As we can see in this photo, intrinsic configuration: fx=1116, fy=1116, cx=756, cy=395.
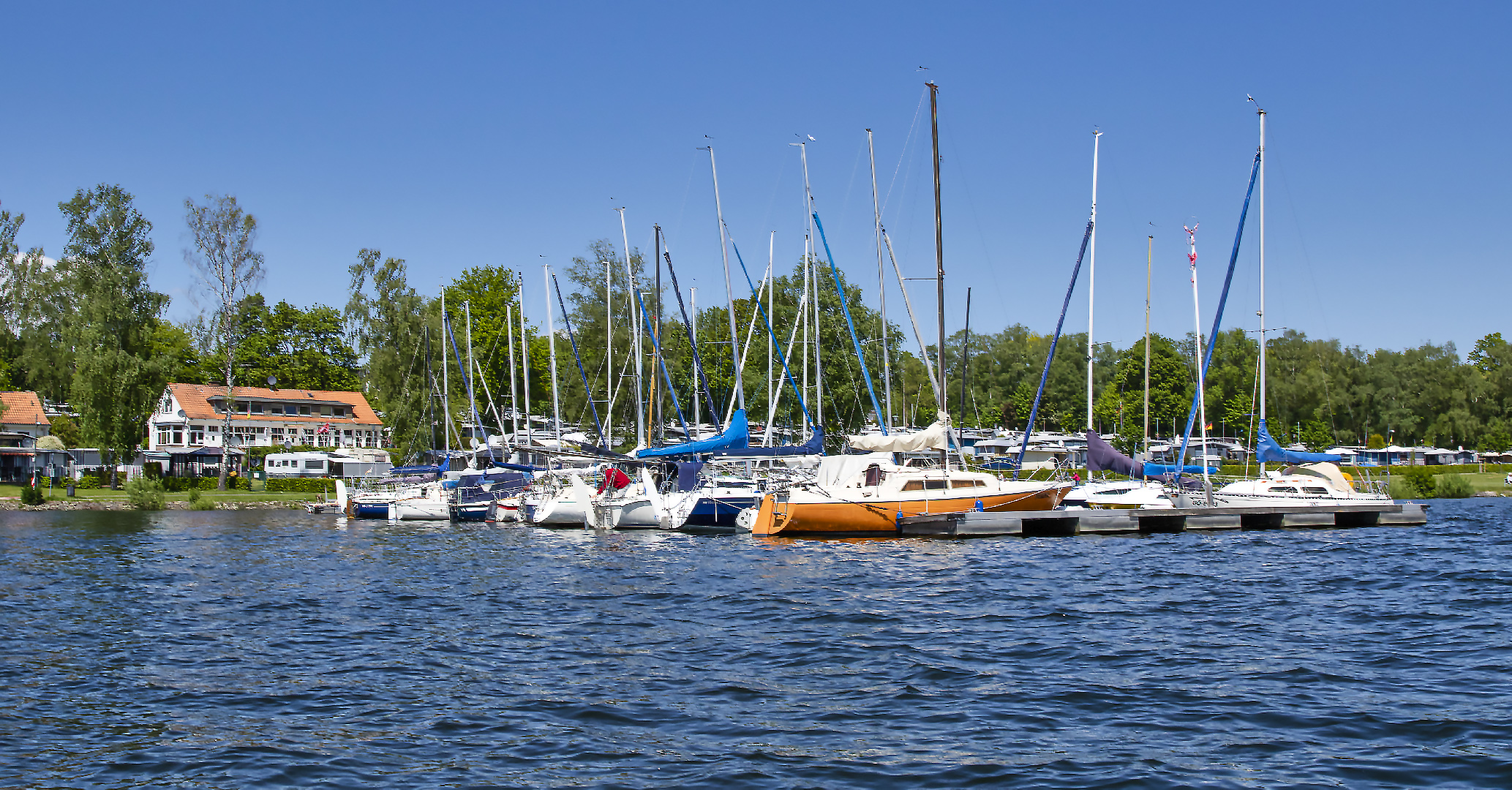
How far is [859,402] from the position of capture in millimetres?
83250

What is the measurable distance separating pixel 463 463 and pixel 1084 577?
52.2 metres

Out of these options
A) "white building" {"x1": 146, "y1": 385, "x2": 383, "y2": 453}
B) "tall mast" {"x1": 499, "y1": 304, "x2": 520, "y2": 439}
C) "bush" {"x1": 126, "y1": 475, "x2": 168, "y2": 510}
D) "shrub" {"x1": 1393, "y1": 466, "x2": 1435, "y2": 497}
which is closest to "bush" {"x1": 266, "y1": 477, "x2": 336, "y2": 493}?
"bush" {"x1": 126, "y1": 475, "x2": 168, "y2": 510}

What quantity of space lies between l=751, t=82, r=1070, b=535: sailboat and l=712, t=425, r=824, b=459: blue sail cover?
11.6 ft

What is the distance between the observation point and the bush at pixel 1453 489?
7350 cm

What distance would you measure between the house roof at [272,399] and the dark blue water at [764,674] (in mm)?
67068

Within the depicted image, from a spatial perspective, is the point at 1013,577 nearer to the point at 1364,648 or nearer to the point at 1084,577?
the point at 1084,577

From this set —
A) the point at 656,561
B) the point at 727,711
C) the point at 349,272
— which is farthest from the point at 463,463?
the point at 727,711

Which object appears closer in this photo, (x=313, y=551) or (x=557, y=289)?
(x=313, y=551)

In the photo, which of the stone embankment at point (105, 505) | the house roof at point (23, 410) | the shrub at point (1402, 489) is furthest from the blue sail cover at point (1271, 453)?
the house roof at point (23, 410)

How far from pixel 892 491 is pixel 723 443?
29.0ft

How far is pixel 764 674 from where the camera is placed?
51.3ft

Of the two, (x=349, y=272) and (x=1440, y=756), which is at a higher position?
(x=349, y=272)

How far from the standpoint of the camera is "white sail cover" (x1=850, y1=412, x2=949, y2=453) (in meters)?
39.4

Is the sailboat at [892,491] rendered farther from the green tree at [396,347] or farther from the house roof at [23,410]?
the house roof at [23,410]
